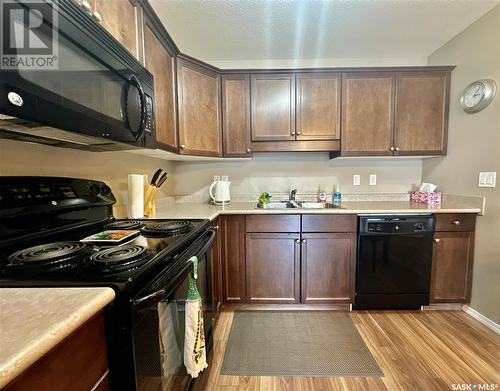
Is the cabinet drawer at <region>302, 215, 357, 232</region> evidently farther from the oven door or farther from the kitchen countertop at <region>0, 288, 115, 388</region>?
the kitchen countertop at <region>0, 288, 115, 388</region>

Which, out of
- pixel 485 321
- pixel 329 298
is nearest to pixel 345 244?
pixel 329 298

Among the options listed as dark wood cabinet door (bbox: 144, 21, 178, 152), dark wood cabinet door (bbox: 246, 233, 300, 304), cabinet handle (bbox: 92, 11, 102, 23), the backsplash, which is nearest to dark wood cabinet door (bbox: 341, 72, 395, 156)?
the backsplash

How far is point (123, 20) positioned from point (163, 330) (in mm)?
1451

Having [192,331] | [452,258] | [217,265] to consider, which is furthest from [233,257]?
[452,258]

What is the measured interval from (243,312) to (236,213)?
2.85ft

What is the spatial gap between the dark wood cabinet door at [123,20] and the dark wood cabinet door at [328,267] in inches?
69.3

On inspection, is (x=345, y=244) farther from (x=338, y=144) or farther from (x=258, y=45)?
(x=258, y=45)

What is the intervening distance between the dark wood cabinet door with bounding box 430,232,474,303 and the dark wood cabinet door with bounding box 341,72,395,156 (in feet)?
2.93

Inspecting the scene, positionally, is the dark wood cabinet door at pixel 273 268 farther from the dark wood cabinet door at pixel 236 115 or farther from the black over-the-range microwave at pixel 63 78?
the black over-the-range microwave at pixel 63 78

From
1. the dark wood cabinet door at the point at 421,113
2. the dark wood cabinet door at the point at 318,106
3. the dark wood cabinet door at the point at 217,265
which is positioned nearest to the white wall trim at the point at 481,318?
the dark wood cabinet door at the point at 421,113

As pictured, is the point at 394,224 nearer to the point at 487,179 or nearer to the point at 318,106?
the point at 487,179

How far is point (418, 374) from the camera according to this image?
1394 mm

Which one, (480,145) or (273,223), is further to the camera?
(273,223)

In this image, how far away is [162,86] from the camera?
1.64m
